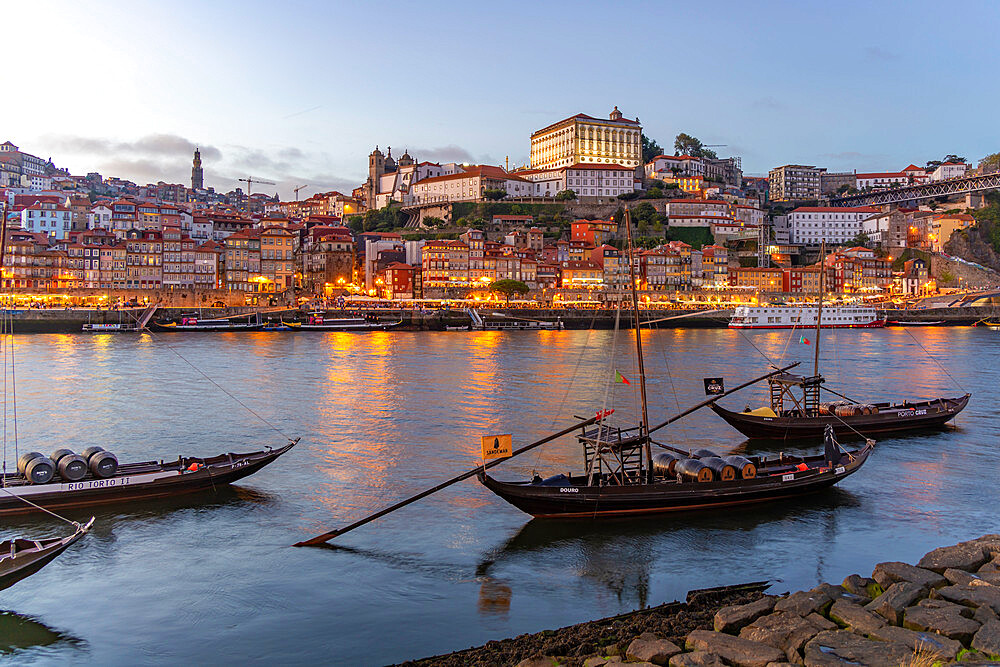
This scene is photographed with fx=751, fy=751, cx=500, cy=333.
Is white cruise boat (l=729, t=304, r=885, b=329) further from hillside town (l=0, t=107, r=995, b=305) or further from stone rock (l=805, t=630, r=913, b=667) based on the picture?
stone rock (l=805, t=630, r=913, b=667)

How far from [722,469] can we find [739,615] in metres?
6.02

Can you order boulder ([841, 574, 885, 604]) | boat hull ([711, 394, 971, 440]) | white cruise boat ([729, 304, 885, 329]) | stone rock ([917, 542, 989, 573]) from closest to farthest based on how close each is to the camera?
boulder ([841, 574, 885, 604]), stone rock ([917, 542, 989, 573]), boat hull ([711, 394, 971, 440]), white cruise boat ([729, 304, 885, 329])


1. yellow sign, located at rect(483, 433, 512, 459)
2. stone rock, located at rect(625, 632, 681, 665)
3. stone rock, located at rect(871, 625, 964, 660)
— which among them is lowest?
stone rock, located at rect(625, 632, 681, 665)

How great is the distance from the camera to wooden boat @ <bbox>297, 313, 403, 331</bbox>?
241 feet

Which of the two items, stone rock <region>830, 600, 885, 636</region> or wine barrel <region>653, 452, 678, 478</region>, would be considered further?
wine barrel <region>653, 452, 678, 478</region>

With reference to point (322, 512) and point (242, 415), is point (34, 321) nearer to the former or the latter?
point (242, 415)

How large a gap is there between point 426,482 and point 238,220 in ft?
321

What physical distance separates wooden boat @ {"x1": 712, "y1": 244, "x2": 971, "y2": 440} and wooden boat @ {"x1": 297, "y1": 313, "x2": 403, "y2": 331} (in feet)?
182

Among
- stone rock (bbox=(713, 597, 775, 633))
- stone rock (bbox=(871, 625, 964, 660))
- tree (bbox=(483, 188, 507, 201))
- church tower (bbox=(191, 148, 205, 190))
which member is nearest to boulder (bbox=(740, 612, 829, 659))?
stone rock (bbox=(713, 597, 775, 633))

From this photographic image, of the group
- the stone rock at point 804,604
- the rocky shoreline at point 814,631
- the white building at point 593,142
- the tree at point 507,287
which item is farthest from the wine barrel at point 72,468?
the white building at point 593,142

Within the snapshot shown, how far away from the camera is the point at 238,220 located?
4178 inches

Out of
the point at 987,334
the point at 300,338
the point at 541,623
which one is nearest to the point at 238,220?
the point at 300,338

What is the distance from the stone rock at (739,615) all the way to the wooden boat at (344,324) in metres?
67.0

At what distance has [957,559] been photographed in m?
10.0
